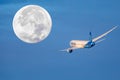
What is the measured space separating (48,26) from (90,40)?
0.96 meters

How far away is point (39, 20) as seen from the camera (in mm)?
14766

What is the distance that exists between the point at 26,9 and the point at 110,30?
183 cm

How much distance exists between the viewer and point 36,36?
48.4 feet

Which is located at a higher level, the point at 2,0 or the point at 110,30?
the point at 2,0

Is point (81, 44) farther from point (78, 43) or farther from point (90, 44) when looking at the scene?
point (90, 44)

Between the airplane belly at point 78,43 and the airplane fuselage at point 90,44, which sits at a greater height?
the airplane belly at point 78,43

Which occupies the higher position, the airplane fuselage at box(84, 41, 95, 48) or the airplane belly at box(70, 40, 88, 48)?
the airplane belly at box(70, 40, 88, 48)

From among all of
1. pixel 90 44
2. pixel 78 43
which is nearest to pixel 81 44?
pixel 78 43

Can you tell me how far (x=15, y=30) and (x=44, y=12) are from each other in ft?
2.39

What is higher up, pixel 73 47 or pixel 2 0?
→ pixel 2 0

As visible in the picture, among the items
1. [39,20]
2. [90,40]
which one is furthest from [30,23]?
[90,40]

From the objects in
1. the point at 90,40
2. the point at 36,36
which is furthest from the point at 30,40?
the point at 90,40

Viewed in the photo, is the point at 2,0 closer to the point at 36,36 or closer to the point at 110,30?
the point at 36,36

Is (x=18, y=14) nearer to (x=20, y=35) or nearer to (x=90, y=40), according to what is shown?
(x=20, y=35)
